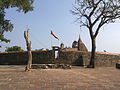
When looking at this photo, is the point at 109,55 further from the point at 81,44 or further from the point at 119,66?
the point at 119,66

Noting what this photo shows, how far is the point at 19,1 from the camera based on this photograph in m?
14.9

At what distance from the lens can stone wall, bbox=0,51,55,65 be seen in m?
22.1

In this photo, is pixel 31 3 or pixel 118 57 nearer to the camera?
pixel 31 3

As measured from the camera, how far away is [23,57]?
23234 millimetres

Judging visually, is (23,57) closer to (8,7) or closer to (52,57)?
(52,57)

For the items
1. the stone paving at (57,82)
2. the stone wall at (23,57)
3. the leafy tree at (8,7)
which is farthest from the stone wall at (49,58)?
the stone paving at (57,82)

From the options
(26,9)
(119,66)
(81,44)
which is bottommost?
(119,66)

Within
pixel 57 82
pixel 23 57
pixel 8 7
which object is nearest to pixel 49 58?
pixel 23 57

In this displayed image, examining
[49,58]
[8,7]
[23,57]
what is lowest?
[49,58]

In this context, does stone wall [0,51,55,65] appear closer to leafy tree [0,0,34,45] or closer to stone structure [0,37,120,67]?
stone structure [0,37,120,67]

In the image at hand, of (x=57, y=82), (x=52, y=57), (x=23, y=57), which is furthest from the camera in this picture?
(x=23, y=57)

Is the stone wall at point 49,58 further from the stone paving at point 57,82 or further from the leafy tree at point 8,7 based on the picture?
the stone paving at point 57,82

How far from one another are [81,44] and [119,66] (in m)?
10.9

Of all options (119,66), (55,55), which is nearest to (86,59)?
(55,55)
